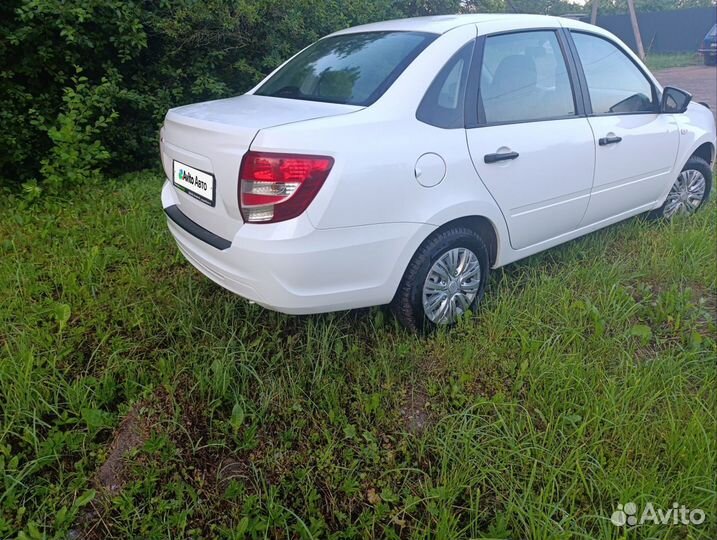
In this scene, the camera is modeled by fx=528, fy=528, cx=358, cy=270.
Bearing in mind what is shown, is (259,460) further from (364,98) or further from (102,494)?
(364,98)

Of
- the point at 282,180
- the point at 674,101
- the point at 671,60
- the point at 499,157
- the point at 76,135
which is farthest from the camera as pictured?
the point at 671,60

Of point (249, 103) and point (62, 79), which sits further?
point (62, 79)

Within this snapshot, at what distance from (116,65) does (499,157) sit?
156 inches

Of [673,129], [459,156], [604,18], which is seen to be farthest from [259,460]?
[604,18]

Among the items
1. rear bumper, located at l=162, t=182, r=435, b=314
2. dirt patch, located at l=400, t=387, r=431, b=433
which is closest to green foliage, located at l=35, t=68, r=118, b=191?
rear bumper, located at l=162, t=182, r=435, b=314

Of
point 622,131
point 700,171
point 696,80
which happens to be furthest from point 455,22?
point 696,80

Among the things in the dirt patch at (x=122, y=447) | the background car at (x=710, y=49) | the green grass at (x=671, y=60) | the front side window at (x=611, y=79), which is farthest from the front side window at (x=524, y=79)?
the background car at (x=710, y=49)

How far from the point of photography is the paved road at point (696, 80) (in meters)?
11.4

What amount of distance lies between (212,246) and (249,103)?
0.83m

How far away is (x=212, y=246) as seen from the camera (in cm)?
234

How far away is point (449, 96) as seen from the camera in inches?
99.6

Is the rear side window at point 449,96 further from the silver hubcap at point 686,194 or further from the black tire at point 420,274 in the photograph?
the silver hubcap at point 686,194

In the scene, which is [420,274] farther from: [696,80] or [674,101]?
[696,80]

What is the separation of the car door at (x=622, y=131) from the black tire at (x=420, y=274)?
117 centimetres
